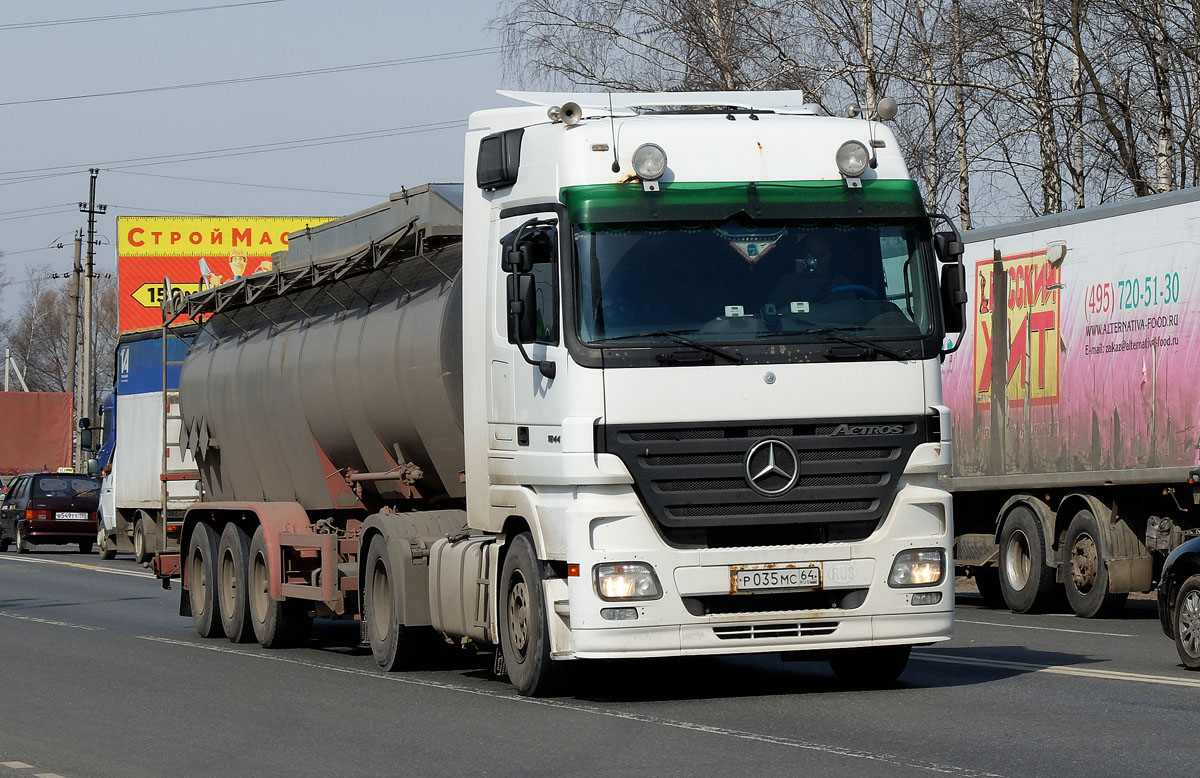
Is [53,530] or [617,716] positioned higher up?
[53,530]

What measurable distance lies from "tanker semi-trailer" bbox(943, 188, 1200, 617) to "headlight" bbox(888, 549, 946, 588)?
6.82 m

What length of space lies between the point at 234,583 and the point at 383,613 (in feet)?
14.0

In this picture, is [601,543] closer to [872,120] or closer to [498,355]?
[498,355]

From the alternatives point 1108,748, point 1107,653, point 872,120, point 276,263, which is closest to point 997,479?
point 1107,653

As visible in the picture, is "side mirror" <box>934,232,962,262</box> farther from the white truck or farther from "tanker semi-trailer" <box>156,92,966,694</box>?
the white truck

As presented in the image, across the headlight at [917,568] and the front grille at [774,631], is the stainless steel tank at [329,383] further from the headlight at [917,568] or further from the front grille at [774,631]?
the headlight at [917,568]

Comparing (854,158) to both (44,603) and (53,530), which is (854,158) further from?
(53,530)

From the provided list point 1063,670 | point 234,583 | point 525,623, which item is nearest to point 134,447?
point 234,583

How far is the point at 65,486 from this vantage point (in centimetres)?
4434

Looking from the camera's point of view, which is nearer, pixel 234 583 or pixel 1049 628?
pixel 1049 628

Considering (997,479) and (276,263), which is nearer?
(276,263)

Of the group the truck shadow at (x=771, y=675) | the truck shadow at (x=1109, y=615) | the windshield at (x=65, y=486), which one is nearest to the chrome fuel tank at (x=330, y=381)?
the truck shadow at (x=771, y=675)

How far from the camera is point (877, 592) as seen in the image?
459 inches

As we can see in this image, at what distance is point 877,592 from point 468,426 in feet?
10.1
